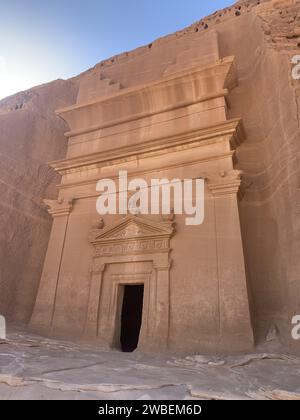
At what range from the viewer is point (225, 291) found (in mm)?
6855

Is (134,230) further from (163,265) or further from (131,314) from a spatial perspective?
(131,314)

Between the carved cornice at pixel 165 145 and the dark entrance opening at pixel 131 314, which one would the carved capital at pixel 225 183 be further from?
the dark entrance opening at pixel 131 314

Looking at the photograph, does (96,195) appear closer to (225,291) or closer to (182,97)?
(182,97)

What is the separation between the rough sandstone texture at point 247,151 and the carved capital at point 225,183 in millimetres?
919

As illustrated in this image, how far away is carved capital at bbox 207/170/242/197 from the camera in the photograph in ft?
25.8

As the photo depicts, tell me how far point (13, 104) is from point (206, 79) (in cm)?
1000

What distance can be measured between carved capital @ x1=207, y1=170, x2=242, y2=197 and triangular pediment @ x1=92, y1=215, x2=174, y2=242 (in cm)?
151

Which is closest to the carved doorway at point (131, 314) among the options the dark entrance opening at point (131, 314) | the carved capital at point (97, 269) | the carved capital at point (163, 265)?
the dark entrance opening at point (131, 314)

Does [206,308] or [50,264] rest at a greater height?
[50,264]

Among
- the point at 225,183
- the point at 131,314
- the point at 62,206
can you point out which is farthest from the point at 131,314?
the point at 225,183

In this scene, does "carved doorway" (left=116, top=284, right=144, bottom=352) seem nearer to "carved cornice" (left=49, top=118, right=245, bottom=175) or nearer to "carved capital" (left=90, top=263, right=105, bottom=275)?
"carved capital" (left=90, top=263, right=105, bottom=275)

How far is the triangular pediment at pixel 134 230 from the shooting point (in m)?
8.10

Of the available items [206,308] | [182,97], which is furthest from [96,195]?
[206,308]
